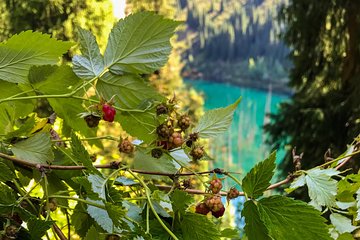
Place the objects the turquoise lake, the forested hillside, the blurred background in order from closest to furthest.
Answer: the blurred background
the turquoise lake
the forested hillside

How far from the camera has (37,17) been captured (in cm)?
472

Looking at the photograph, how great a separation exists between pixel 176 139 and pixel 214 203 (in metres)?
0.04

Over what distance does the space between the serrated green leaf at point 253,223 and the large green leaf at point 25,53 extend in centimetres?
14

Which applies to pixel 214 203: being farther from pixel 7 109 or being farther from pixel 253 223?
pixel 7 109

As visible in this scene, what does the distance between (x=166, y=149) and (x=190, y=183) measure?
3 cm

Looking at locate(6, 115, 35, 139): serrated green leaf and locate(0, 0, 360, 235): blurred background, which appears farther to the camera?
locate(0, 0, 360, 235): blurred background

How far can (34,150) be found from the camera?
0.26 metres

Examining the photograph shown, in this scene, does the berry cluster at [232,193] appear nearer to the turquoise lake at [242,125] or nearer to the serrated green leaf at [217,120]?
the serrated green leaf at [217,120]

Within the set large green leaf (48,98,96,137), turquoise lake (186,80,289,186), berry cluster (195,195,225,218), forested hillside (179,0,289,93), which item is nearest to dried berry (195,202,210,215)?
berry cluster (195,195,225,218)

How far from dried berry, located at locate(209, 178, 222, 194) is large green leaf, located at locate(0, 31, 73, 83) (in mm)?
119

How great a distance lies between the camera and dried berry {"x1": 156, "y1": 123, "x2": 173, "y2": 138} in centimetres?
24

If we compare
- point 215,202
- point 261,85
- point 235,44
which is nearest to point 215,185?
point 215,202

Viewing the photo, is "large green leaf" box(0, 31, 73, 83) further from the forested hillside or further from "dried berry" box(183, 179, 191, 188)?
the forested hillside

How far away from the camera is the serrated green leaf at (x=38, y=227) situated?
219 mm
